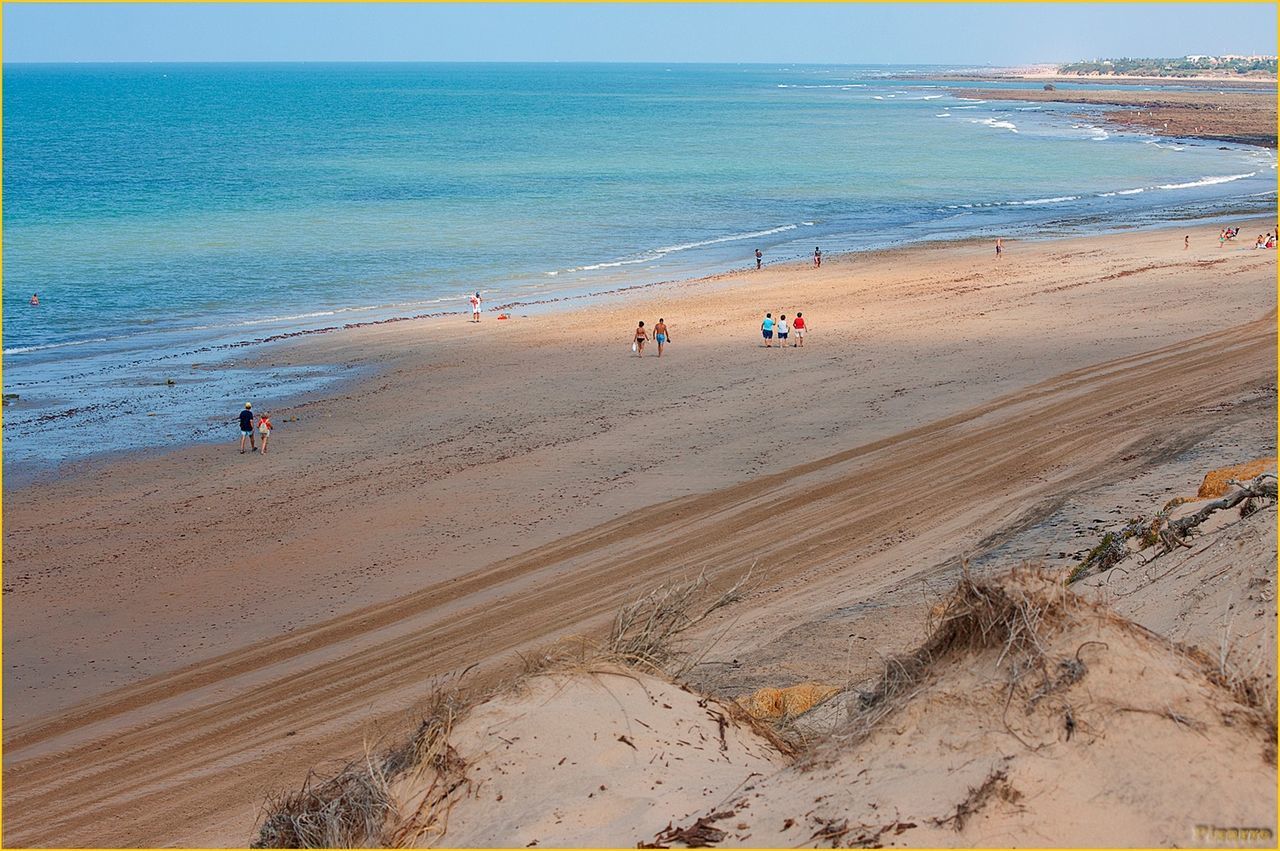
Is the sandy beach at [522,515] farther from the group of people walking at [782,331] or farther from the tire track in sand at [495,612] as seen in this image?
the group of people walking at [782,331]

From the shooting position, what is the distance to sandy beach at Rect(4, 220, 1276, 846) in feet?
33.7

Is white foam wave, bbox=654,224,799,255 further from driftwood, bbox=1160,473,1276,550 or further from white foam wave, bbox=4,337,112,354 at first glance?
driftwood, bbox=1160,473,1276,550

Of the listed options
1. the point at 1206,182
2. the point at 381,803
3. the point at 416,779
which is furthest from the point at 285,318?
the point at 1206,182

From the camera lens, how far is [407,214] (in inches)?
2202

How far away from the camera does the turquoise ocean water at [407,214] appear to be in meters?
28.5

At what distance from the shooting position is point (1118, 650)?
4867 mm

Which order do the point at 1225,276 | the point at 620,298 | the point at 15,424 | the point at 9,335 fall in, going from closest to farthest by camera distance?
the point at 15,424, the point at 1225,276, the point at 9,335, the point at 620,298

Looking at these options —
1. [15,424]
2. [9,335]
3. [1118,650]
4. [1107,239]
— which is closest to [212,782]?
[1118,650]

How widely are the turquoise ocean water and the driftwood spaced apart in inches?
677

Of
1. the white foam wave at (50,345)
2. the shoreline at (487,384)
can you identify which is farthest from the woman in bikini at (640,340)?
the white foam wave at (50,345)

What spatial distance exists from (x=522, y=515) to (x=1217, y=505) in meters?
9.01

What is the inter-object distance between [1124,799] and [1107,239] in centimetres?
4089

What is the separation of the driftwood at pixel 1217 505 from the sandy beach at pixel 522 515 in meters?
1.47

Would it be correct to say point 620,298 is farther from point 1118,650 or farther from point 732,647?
point 1118,650
